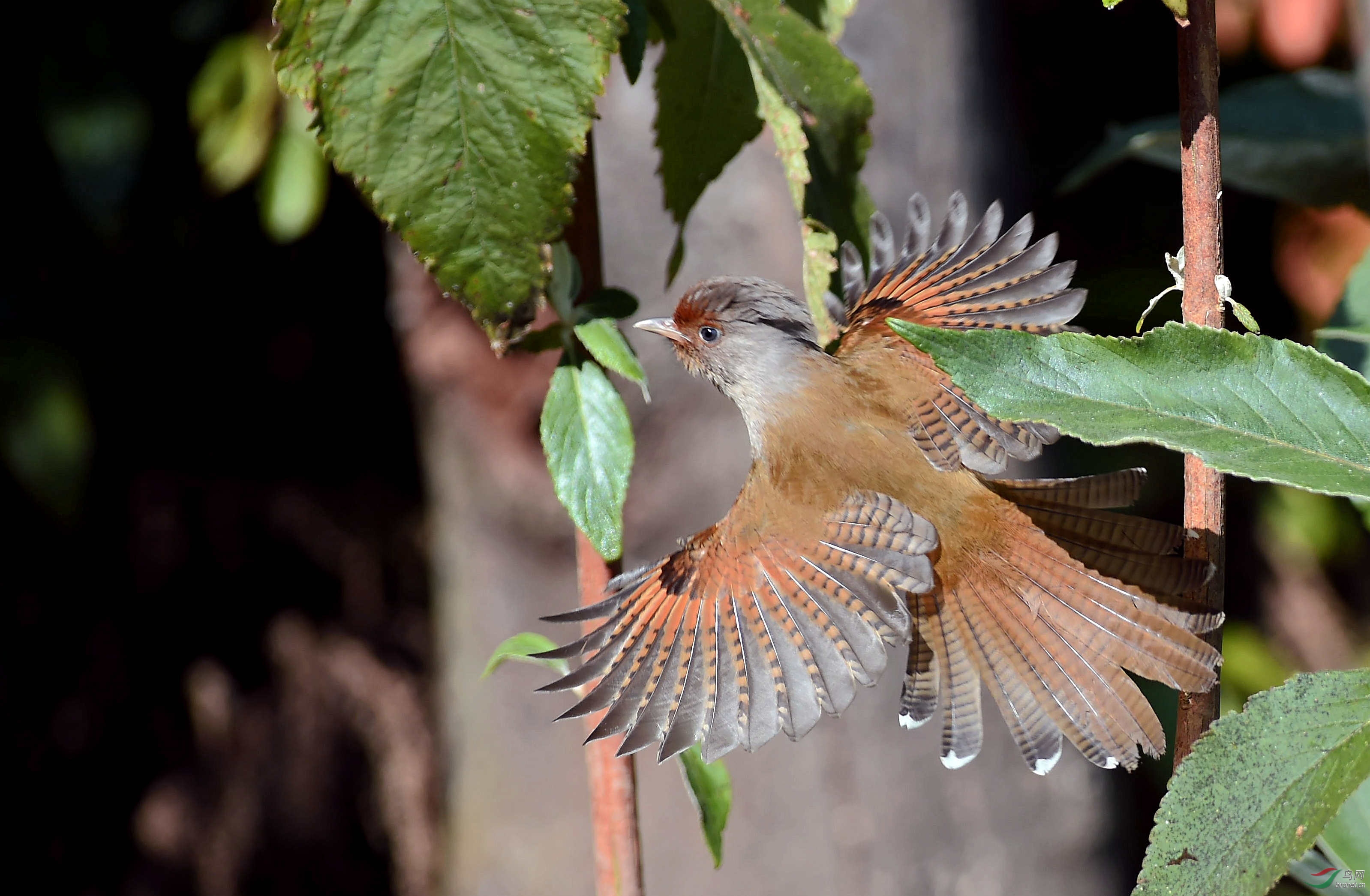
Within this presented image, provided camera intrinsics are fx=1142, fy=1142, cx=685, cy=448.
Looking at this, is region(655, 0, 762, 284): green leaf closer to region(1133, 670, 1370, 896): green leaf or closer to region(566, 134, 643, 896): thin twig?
region(566, 134, 643, 896): thin twig

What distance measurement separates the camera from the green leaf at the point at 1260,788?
14.9 inches

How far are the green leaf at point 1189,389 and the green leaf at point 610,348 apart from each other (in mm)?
202

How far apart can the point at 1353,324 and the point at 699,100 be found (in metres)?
0.45

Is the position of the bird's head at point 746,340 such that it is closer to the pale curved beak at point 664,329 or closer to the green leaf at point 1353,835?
the pale curved beak at point 664,329

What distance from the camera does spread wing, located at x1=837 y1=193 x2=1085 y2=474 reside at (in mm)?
693

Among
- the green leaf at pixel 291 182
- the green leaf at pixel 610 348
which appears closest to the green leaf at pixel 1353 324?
the green leaf at pixel 610 348

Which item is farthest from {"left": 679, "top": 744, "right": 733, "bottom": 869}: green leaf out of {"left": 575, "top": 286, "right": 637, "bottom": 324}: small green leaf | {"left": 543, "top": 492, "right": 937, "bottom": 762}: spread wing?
{"left": 575, "top": 286, "right": 637, "bottom": 324}: small green leaf

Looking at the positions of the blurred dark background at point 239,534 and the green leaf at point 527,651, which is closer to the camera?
the green leaf at point 527,651

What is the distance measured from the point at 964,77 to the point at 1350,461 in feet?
3.56

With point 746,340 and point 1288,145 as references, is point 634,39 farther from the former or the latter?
point 1288,145

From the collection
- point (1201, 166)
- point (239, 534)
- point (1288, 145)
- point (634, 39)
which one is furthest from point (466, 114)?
point (239, 534)

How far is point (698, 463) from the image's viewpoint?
150 centimetres

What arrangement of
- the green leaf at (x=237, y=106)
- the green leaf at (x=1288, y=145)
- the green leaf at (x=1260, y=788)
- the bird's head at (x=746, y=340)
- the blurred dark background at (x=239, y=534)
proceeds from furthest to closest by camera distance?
the blurred dark background at (x=239, y=534) < the green leaf at (x=237, y=106) < the green leaf at (x=1288, y=145) < the bird's head at (x=746, y=340) < the green leaf at (x=1260, y=788)

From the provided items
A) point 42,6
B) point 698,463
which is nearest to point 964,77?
point 698,463
